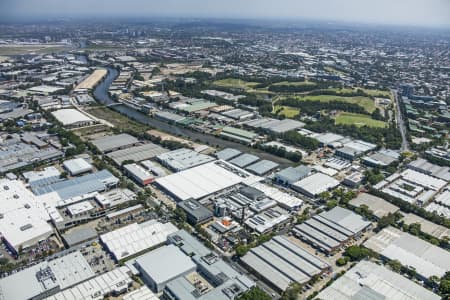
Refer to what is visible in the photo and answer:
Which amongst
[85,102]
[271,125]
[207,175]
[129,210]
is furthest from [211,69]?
[129,210]

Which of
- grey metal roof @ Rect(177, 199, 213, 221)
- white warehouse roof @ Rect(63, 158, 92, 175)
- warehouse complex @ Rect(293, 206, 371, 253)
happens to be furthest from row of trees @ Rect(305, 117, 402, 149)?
white warehouse roof @ Rect(63, 158, 92, 175)

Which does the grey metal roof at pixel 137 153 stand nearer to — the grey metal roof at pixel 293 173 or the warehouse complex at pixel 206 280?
the grey metal roof at pixel 293 173

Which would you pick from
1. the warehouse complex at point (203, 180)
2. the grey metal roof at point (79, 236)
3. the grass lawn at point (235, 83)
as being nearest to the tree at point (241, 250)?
the warehouse complex at point (203, 180)

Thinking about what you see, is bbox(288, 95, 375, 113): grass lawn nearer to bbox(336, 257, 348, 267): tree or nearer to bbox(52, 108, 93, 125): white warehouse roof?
bbox(52, 108, 93, 125): white warehouse roof

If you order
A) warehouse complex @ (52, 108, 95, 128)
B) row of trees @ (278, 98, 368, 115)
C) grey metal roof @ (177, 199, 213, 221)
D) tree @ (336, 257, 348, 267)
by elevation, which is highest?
row of trees @ (278, 98, 368, 115)

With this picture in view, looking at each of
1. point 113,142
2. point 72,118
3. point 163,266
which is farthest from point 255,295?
point 72,118

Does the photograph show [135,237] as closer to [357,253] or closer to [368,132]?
[357,253]
